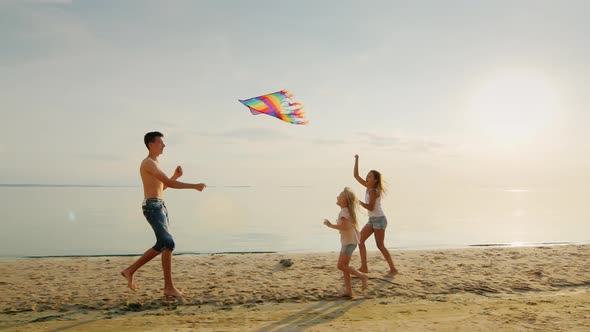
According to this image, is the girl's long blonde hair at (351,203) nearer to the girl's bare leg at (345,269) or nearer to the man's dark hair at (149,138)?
the girl's bare leg at (345,269)

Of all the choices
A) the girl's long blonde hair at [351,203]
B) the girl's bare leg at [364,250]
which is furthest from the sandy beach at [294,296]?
the girl's long blonde hair at [351,203]

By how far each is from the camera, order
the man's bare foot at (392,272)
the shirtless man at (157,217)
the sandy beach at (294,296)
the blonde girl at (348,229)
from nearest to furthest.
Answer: the sandy beach at (294,296) < the shirtless man at (157,217) < the blonde girl at (348,229) < the man's bare foot at (392,272)

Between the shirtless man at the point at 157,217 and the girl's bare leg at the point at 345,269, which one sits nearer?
the shirtless man at the point at 157,217

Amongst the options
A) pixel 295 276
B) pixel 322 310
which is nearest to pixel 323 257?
pixel 295 276

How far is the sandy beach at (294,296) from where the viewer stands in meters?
5.14

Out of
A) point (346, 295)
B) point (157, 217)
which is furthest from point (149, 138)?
point (346, 295)

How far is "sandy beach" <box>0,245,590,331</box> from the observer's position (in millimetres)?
5145

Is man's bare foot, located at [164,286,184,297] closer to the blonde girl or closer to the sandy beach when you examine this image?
the sandy beach

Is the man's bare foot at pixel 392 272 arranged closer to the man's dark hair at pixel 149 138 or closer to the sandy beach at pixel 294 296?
the sandy beach at pixel 294 296

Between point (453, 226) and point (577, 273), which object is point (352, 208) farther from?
point (453, 226)

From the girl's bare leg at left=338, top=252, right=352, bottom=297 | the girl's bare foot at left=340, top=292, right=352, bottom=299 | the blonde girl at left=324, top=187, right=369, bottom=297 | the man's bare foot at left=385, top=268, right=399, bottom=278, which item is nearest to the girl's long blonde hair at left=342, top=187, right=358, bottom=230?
the blonde girl at left=324, top=187, right=369, bottom=297

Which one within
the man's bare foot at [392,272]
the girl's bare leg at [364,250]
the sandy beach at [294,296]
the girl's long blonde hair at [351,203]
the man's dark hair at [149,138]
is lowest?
the sandy beach at [294,296]

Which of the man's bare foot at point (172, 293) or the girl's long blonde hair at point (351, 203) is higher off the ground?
the girl's long blonde hair at point (351, 203)

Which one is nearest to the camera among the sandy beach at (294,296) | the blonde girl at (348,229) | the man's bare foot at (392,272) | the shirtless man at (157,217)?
the sandy beach at (294,296)
